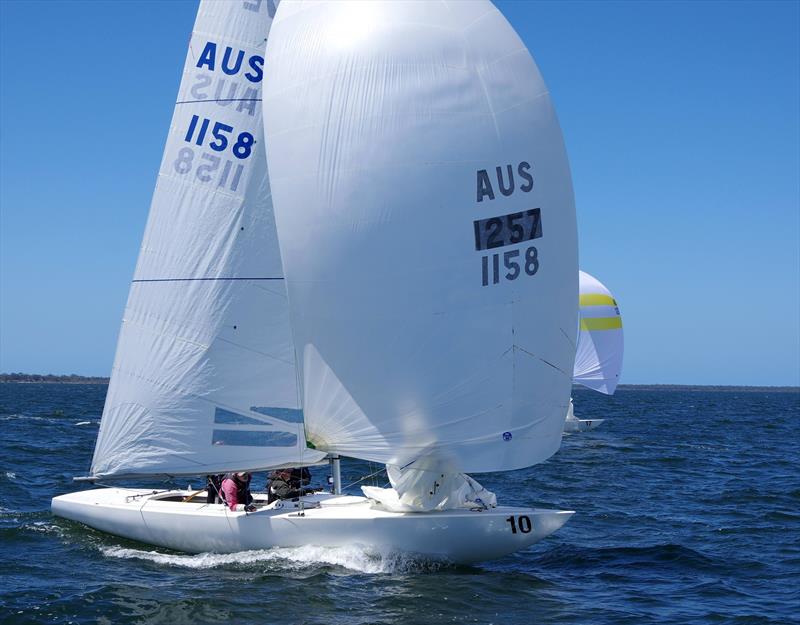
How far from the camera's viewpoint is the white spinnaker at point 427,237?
10781mm

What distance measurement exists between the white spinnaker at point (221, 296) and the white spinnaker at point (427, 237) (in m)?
1.68

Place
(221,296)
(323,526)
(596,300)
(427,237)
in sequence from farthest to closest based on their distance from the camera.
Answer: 1. (596,300)
2. (221,296)
3. (323,526)
4. (427,237)

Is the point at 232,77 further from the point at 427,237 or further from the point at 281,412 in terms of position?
the point at 281,412

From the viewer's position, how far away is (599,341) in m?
39.3

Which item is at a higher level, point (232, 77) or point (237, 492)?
point (232, 77)

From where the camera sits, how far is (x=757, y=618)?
406 inches

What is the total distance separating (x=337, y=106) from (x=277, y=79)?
107 centimetres

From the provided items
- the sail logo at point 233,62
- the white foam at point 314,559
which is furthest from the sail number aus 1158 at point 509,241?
the sail logo at point 233,62

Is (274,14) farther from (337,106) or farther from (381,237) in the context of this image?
(381,237)

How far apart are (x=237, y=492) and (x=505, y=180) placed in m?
5.53

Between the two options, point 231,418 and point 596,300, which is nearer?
point 231,418

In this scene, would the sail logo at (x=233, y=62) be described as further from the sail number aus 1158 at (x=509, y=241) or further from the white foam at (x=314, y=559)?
the white foam at (x=314, y=559)

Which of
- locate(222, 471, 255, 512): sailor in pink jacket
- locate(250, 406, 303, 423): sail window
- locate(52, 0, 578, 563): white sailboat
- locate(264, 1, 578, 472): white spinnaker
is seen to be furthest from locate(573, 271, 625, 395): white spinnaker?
locate(264, 1, 578, 472): white spinnaker

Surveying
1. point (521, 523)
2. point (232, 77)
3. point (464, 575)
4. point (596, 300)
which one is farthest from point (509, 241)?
point (596, 300)
